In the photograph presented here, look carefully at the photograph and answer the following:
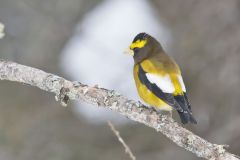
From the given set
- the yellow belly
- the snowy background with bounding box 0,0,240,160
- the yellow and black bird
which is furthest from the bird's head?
the snowy background with bounding box 0,0,240,160

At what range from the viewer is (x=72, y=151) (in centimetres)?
642

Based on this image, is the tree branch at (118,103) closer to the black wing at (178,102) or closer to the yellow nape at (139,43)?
the black wing at (178,102)

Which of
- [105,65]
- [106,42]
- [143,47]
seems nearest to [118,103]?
[143,47]

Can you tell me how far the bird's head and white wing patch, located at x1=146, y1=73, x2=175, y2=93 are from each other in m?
0.41

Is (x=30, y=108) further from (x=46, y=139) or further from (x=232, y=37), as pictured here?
(x=232, y=37)

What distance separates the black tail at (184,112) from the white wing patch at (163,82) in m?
0.09

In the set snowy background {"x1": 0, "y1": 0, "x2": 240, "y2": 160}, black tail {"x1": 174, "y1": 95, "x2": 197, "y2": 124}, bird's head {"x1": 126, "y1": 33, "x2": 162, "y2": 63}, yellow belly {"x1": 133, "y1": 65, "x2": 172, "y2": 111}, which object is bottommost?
black tail {"x1": 174, "y1": 95, "x2": 197, "y2": 124}

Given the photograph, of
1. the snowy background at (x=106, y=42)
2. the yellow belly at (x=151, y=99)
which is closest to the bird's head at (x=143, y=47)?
the yellow belly at (x=151, y=99)

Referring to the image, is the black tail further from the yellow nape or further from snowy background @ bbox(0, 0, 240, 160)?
snowy background @ bbox(0, 0, 240, 160)

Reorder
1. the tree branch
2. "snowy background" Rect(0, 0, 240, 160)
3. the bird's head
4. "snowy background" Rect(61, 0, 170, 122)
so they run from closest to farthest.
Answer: the tree branch < the bird's head < "snowy background" Rect(0, 0, 240, 160) < "snowy background" Rect(61, 0, 170, 122)

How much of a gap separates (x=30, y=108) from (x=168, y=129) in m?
3.79

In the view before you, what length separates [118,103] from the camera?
12.5 ft

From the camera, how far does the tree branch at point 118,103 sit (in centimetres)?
353

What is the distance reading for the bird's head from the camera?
472cm
